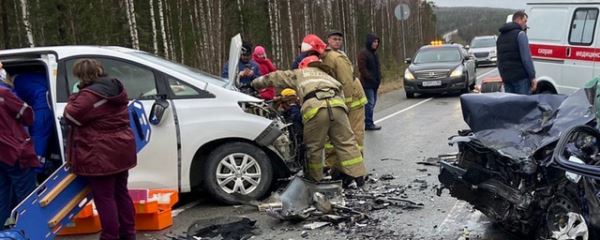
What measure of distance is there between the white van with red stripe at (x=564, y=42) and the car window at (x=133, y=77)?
5.96 metres

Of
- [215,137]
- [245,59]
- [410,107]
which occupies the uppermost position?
[245,59]

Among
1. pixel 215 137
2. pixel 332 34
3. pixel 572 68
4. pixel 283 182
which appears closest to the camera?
pixel 215 137

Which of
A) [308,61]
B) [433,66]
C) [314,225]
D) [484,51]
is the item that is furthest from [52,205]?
[484,51]

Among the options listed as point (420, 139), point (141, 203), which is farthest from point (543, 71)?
point (141, 203)

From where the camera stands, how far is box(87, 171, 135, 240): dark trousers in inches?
179

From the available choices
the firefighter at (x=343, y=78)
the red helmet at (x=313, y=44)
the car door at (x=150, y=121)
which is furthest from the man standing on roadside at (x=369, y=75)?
the car door at (x=150, y=121)

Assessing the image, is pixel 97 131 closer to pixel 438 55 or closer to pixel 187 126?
pixel 187 126

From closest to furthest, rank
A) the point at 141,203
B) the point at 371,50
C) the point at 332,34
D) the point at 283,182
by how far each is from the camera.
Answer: the point at 141,203 < the point at 283,182 < the point at 332,34 < the point at 371,50

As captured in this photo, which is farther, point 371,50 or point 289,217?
point 371,50

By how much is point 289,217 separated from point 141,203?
127 centimetres

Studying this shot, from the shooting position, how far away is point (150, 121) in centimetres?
562

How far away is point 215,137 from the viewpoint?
5812 millimetres

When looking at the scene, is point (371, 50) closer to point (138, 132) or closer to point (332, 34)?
point (332, 34)

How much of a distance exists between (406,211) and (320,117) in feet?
3.89
